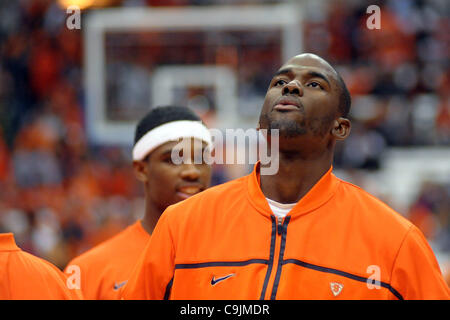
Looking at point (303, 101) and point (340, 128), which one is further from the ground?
point (303, 101)

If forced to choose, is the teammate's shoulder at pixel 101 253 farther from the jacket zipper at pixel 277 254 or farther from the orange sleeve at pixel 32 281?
the jacket zipper at pixel 277 254

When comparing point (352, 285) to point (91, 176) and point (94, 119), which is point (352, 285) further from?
point (91, 176)

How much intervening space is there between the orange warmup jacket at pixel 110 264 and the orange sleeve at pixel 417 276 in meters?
1.78

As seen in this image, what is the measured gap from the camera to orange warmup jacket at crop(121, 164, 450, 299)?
9.52 feet

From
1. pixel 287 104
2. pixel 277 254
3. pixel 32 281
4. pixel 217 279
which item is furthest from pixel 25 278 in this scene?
pixel 287 104

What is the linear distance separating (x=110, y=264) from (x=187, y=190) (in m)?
0.59

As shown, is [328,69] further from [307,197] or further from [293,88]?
[307,197]

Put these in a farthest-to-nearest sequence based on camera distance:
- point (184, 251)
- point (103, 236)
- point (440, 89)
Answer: point (440, 89) < point (103, 236) < point (184, 251)

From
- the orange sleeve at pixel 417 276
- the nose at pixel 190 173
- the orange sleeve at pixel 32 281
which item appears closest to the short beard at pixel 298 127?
the orange sleeve at pixel 417 276

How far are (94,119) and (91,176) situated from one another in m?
1.06

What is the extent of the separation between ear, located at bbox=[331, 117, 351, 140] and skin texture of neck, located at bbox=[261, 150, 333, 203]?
0.42 feet

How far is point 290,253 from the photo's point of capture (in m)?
3.01
